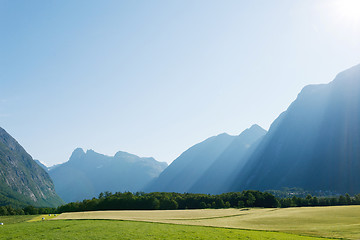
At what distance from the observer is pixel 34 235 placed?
144ft

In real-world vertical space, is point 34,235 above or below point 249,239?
above

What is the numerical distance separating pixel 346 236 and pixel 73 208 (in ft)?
469

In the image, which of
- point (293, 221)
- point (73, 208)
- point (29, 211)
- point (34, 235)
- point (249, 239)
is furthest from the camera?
point (29, 211)

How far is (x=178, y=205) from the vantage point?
511 feet

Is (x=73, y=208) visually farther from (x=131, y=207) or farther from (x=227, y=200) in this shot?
(x=227, y=200)

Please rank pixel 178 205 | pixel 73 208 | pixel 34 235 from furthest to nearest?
pixel 178 205 → pixel 73 208 → pixel 34 235

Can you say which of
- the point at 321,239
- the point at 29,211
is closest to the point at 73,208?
the point at 29,211

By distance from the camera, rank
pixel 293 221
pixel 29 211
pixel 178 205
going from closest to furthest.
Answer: pixel 293 221 < pixel 178 205 < pixel 29 211

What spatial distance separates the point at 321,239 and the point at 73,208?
140 meters

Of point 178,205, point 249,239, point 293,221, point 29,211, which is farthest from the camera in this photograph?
point 29,211

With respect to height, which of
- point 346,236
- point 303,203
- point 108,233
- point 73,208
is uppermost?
point 108,233

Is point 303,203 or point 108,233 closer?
point 108,233

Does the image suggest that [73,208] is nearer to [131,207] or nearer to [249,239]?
[131,207]

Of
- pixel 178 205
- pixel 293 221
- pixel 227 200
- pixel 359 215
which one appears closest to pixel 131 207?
pixel 178 205
